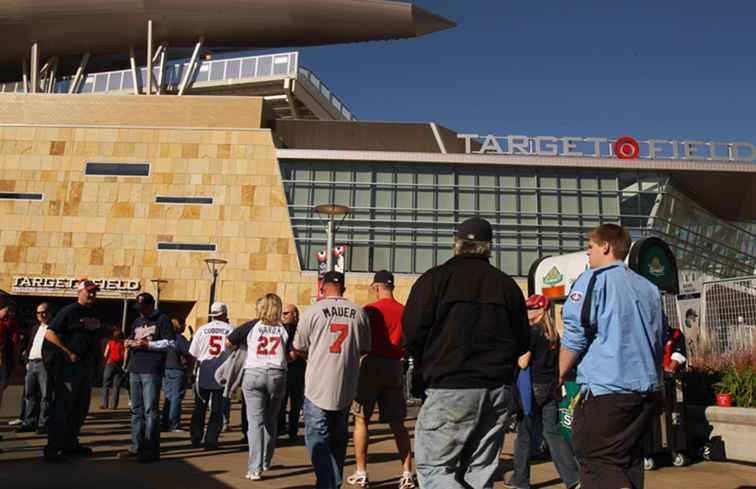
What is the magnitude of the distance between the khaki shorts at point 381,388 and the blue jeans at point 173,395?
4.82m

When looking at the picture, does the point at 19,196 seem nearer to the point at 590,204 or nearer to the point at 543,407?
the point at 590,204

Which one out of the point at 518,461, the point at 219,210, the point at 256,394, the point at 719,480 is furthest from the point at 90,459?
the point at 219,210

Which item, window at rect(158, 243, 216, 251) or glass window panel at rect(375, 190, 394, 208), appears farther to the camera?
glass window panel at rect(375, 190, 394, 208)

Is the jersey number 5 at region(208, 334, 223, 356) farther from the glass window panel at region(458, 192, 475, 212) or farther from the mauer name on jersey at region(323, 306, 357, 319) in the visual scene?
the glass window panel at region(458, 192, 475, 212)

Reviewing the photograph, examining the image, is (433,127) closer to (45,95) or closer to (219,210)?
(219,210)

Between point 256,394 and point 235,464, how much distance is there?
3.88 ft

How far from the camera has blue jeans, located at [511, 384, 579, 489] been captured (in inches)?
221

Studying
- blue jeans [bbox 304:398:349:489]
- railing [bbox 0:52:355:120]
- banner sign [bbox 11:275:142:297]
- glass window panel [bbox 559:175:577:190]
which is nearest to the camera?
blue jeans [bbox 304:398:349:489]

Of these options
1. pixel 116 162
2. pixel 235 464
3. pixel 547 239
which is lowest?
pixel 235 464

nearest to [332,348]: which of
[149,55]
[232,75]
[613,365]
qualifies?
[613,365]

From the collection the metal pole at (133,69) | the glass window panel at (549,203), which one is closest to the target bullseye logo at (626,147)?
the glass window panel at (549,203)

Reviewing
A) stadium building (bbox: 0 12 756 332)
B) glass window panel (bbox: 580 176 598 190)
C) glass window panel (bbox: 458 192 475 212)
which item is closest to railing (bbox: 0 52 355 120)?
stadium building (bbox: 0 12 756 332)

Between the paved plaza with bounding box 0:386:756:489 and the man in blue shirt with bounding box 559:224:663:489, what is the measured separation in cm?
302

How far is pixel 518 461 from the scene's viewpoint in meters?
5.87
